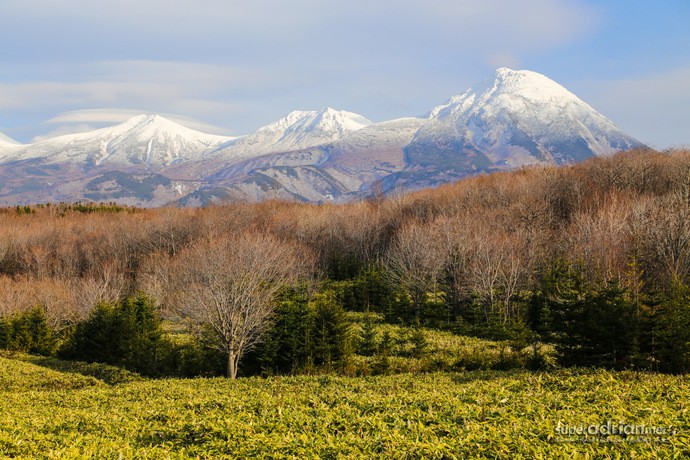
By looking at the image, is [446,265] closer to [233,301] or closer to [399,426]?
[233,301]

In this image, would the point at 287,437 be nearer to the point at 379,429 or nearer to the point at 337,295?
the point at 379,429

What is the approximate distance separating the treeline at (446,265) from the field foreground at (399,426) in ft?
38.2

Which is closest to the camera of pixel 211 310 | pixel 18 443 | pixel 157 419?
pixel 18 443

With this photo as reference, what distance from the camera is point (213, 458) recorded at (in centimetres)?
738

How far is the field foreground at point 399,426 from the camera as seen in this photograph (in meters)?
6.95

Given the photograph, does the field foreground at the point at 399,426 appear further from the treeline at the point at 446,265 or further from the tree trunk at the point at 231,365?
the tree trunk at the point at 231,365

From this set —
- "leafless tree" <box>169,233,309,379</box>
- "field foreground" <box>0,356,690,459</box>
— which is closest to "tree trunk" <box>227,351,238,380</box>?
"leafless tree" <box>169,233,309,379</box>

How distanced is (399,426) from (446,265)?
4527 cm

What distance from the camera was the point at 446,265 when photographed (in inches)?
2052

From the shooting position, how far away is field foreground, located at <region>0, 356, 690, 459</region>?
6.95m

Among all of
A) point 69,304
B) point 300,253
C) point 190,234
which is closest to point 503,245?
point 300,253

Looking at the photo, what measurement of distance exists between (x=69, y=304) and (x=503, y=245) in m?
51.2

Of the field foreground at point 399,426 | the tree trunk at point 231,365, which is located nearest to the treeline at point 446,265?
the tree trunk at point 231,365

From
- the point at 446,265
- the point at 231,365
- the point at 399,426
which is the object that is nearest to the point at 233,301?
the point at 231,365
